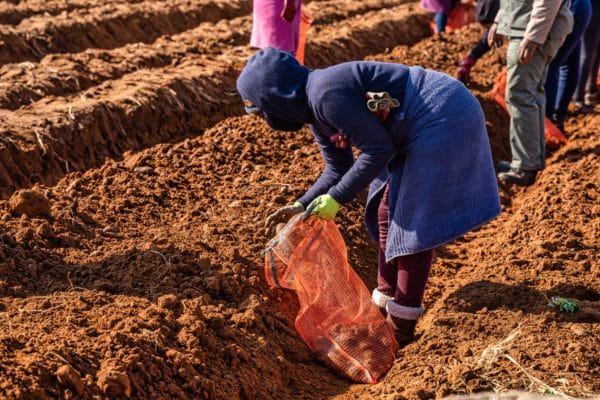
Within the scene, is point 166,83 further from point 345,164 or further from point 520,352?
point 520,352

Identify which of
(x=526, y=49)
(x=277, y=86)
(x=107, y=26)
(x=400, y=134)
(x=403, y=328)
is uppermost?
A: (x=277, y=86)

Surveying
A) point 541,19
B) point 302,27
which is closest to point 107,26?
point 302,27

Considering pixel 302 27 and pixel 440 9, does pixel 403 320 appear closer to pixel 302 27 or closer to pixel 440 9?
pixel 302 27

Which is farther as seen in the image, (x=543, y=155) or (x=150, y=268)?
(x=543, y=155)

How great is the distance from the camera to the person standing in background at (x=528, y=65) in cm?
557

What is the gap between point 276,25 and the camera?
6801mm

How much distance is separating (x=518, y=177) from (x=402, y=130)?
2.84 meters

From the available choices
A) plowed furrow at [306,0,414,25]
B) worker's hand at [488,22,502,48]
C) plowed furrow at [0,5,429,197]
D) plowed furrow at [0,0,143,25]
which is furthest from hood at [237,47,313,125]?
plowed furrow at [306,0,414,25]

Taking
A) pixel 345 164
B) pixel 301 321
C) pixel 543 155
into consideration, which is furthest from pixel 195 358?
pixel 543 155

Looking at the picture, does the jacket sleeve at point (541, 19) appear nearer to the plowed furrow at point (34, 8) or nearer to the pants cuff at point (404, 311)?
the pants cuff at point (404, 311)

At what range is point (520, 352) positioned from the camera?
3.59 m

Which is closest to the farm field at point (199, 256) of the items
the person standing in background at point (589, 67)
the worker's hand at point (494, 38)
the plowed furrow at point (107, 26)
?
the person standing in background at point (589, 67)

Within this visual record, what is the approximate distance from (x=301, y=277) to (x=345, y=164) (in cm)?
58

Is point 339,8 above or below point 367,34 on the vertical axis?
below
